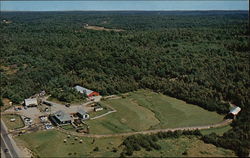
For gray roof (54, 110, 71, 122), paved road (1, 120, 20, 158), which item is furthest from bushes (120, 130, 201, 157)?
paved road (1, 120, 20, 158)

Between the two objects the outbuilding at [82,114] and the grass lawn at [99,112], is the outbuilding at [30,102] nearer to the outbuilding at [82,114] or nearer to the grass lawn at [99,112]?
the outbuilding at [82,114]

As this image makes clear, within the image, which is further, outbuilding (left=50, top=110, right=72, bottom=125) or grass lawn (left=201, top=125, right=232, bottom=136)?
outbuilding (left=50, top=110, right=72, bottom=125)

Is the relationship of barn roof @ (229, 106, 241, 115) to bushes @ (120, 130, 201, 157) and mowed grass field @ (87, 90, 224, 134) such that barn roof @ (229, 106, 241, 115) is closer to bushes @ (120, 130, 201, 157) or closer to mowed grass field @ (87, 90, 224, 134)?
mowed grass field @ (87, 90, 224, 134)

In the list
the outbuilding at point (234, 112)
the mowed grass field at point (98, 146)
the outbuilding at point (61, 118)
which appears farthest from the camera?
the outbuilding at point (234, 112)

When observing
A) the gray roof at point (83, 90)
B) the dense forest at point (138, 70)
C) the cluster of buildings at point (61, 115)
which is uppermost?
the dense forest at point (138, 70)

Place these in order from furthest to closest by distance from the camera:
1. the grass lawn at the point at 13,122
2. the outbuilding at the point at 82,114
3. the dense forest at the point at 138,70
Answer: the dense forest at the point at 138,70 → the outbuilding at the point at 82,114 → the grass lawn at the point at 13,122

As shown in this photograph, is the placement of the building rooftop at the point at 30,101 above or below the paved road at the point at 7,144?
above

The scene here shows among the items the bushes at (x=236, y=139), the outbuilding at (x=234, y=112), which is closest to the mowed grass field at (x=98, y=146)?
the bushes at (x=236, y=139)
